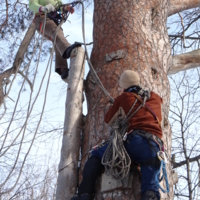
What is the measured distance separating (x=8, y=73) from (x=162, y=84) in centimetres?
214

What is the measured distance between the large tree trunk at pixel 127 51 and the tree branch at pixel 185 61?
0.54 m

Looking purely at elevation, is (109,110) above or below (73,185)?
above

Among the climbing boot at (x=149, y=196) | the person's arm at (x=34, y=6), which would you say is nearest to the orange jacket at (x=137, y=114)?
the climbing boot at (x=149, y=196)

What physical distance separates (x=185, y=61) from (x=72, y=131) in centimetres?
182

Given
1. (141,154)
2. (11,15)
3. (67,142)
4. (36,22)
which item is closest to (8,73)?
(36,22)

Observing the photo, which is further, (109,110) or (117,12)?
(117,12)

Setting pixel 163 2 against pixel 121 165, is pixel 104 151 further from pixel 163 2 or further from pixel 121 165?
pixel 163 2

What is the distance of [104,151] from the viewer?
249 centimetres

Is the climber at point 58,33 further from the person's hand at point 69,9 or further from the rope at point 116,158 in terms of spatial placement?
the rope at point 116,158

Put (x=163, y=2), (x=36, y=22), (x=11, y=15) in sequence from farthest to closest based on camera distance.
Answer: (x=11, y=15), (x=36, y=22), (x=163, y=2)

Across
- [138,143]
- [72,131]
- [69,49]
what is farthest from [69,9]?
[138,143]

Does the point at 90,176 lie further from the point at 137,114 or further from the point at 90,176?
the point at 137,114

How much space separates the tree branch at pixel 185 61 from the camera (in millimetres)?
3920

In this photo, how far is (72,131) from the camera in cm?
279
